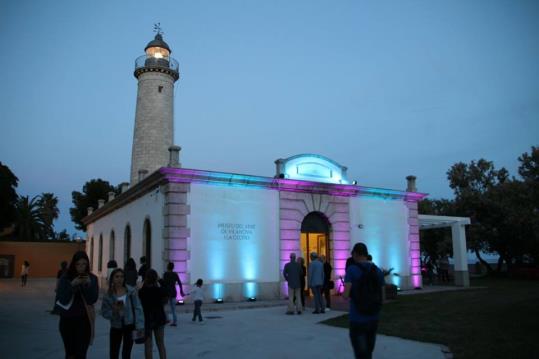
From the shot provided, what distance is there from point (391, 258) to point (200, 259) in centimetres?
885

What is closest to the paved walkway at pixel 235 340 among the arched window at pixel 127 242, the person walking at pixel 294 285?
the person walking at pixel 294 285

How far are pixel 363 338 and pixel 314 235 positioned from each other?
13722mm

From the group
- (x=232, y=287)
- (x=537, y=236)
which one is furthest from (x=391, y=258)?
(x=537, y=236)

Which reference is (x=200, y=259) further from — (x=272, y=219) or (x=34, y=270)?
(x=34, y=270)

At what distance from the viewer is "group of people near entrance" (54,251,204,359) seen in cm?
505

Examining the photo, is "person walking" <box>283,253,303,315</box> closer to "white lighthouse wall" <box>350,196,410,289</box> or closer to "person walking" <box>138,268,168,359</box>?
"white lighthouse wall" <box>350,196,410,289</box>

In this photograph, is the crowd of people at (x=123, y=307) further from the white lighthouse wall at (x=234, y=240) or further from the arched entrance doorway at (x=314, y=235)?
the arched entrance doorway at (x=314, y=235)

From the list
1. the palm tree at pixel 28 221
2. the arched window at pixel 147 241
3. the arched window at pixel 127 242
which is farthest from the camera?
the palm tree at pixel 28 221

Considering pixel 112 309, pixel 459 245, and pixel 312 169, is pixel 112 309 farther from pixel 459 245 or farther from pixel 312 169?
pixel 459 245

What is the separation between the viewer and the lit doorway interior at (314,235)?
18469mm

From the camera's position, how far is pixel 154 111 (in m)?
25.3

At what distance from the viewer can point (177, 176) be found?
51.0 feet

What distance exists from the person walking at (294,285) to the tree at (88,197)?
39.2 m

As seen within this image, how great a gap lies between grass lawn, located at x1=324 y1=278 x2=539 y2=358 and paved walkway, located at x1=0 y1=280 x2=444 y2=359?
55cm
